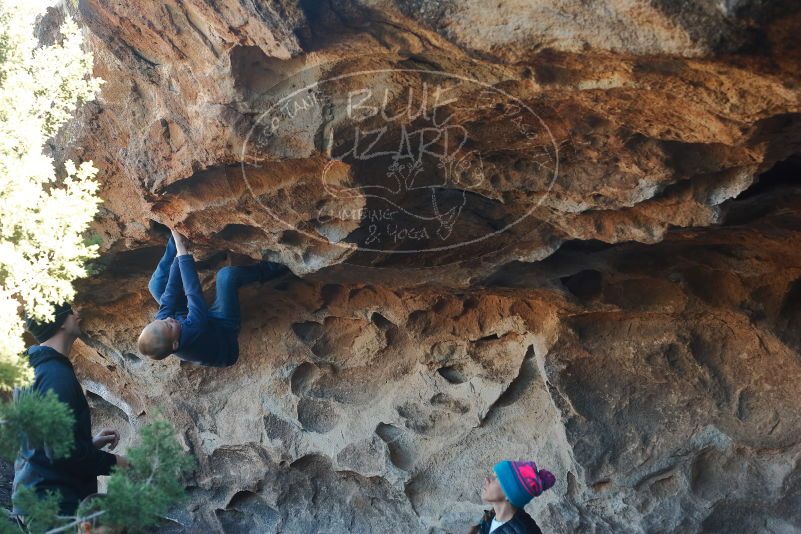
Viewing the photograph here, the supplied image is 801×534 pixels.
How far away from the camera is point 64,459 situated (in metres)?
2.83

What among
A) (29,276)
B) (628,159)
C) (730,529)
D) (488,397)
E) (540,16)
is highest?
(540,16)

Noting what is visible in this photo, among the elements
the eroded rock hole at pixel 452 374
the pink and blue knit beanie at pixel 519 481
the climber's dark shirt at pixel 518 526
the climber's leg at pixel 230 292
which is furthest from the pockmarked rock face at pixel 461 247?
the climber's dark shirt at pixel 518 526

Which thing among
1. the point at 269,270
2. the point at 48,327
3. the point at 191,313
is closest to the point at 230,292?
the point at 269,270

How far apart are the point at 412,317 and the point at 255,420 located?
0.99 metres

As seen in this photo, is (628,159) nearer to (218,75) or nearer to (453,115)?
(453,115)

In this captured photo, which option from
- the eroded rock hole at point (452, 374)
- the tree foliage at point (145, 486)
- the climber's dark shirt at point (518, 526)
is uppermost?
the tree foliage at point (145, 486)

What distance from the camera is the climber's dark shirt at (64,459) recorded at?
284cm

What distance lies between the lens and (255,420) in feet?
13.6

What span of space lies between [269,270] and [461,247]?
0.94 metres

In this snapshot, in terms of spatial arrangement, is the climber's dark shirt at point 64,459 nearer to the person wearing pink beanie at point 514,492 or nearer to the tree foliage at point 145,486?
the tree foliage at point 145,486

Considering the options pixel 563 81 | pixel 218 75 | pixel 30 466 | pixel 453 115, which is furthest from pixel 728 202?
pixel 30 466

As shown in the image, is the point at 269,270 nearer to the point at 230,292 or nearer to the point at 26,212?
the point at 230,292

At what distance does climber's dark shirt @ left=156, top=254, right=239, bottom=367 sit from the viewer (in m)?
3.28

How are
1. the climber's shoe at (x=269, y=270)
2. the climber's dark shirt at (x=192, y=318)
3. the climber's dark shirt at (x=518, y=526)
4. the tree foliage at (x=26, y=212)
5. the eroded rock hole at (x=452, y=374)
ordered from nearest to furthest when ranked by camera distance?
the tree foliage at (x=26, y=212) → the climber's dark shirt at (x=518, y=526) → the climber's dark shirt at (x=192, y=318) → the climber's shoe at (x=269, y=270) → the eroded rock hole at (x=452, y=374)
